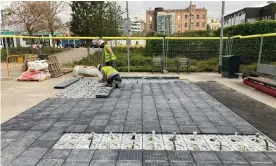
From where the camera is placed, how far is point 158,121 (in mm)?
5051

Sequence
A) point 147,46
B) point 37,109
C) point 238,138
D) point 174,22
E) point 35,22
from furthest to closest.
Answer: point 174,22, point 35,22, point 147,46, point 37,109, point 238,138

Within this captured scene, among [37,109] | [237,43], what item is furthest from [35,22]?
[37,109]

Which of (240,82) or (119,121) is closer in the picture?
(119,121)

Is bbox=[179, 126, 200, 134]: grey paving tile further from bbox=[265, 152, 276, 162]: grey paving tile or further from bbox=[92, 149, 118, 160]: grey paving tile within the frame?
bbox=[92, 149, 118, 160]: grey paving tile

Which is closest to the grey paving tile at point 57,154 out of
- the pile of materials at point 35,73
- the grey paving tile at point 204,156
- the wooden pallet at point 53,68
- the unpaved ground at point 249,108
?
the grey paving tile at point 204,156

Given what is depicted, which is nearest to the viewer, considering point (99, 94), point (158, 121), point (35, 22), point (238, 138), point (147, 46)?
point (238, 138)

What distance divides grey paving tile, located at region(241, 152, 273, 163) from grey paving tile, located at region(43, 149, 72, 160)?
8.52 feet

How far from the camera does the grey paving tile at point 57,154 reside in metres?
3.52

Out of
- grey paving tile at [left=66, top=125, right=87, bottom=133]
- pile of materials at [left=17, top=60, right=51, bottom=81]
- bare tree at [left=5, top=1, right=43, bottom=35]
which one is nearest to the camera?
grey paving tile at [left=66, top=125, right=87, bottom=133]

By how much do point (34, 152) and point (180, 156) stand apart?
2182mm

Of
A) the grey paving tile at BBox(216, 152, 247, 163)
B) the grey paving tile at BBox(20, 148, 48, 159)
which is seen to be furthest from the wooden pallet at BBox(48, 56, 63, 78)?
the grey paving tile at BBox(216, 152, 247, 163)

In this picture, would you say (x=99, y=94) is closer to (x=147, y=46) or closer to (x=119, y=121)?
(x=119, y=121)

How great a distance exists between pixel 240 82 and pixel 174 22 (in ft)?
310

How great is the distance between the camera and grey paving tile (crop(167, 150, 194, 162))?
343 centimetres
